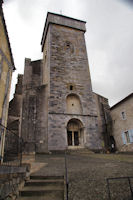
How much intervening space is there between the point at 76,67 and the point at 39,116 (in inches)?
269

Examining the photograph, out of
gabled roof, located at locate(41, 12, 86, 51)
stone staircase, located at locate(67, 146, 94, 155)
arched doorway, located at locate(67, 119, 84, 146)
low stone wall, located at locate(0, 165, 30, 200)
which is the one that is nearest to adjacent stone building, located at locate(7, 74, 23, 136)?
arched doorway, located at locate(67, 119, 84, 146)

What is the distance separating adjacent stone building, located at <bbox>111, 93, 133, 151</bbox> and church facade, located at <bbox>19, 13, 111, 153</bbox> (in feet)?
5.10

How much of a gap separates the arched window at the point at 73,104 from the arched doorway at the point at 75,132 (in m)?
0.94

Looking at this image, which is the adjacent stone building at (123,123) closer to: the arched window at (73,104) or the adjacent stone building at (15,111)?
the arched window at (73,104)

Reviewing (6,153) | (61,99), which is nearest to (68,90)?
(61,99)

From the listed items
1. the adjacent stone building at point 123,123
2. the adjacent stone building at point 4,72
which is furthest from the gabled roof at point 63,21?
the adjacent stone building at point 4,72

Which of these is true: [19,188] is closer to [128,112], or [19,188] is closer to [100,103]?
[128,112]

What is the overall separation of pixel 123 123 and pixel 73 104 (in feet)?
18.0

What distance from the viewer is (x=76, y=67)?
1589cm

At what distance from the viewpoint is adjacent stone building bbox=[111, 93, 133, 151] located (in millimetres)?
13805

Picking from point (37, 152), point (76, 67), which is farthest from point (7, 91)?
point (76, 67)

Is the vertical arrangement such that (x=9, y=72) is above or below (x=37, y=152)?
above

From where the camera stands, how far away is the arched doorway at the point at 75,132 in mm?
13227

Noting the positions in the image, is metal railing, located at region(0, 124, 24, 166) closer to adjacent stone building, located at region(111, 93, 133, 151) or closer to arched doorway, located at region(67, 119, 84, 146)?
arched doorway, located at region(67, 119, 84, 146)
